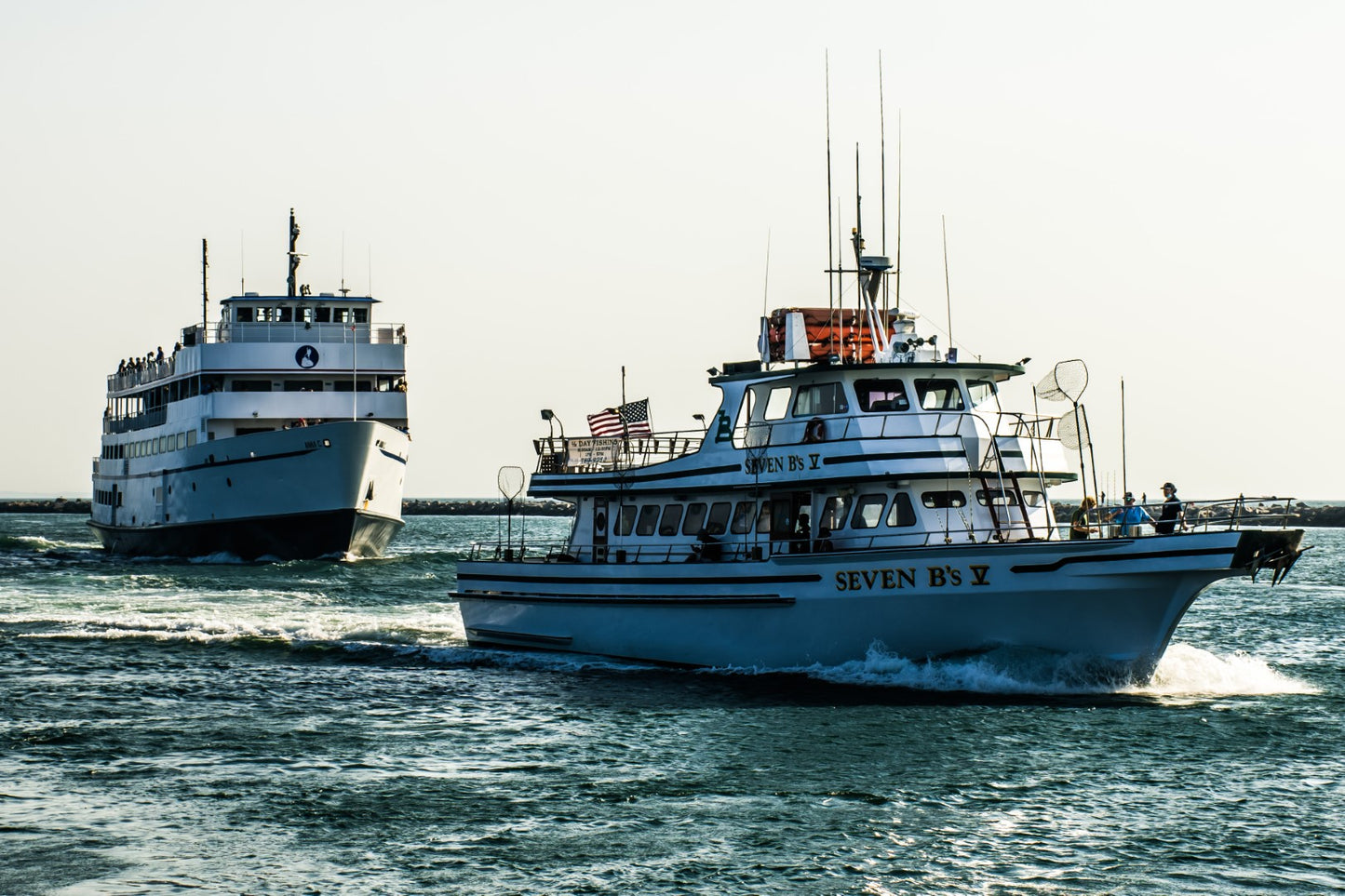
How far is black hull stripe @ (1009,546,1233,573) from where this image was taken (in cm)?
2222

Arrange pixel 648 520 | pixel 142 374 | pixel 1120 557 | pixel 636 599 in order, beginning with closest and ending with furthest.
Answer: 1. pixel 1120 557
2. pixel 636 599
3. pixel 648 520
4. pixel 142 374

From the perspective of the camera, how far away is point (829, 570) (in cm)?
2477

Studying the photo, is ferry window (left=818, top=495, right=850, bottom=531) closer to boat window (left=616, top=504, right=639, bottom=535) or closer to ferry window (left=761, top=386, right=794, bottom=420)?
ferry window (left=761, top=386, right=794, bottom=420)

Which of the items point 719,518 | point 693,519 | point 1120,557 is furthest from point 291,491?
point 1120,557

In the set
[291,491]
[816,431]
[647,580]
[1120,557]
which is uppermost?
[816,431]

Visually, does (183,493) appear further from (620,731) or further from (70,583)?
(620,731)

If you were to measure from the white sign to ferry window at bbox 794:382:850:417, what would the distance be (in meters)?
4.59

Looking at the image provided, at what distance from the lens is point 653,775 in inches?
747

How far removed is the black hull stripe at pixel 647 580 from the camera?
25.3 metres

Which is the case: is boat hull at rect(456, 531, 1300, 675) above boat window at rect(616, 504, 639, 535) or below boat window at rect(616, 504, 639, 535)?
below

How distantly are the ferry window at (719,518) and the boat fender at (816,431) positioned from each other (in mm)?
2431

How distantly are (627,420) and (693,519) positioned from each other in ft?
8.78

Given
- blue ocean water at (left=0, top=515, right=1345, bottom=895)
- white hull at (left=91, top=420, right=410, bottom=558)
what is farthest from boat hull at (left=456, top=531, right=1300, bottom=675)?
white hull at (left=91, top=420, right=410, bottom=558)

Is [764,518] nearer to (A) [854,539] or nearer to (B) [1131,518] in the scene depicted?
(A) [854,539]
